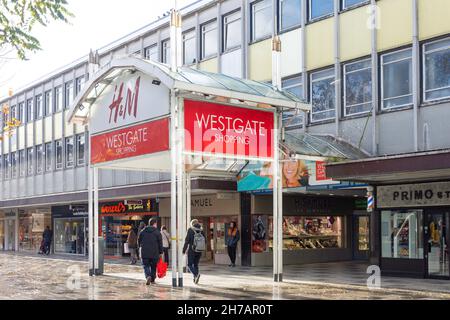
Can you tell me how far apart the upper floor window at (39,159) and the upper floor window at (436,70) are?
25.2 meters

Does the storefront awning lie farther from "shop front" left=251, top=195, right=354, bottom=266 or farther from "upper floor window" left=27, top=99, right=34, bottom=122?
"upper floor window" left=27, top=99, right=34, bottom=122

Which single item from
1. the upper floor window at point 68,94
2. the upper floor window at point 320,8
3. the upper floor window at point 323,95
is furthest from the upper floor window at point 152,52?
the upper floor window at point 323,95

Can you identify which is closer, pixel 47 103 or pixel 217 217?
pixel 217 217

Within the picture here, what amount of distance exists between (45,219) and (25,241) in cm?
336

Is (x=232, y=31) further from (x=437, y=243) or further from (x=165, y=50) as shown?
(x=437, y=243)

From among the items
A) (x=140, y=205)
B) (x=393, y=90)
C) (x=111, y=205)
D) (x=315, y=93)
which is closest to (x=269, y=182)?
(x=315, y=93)

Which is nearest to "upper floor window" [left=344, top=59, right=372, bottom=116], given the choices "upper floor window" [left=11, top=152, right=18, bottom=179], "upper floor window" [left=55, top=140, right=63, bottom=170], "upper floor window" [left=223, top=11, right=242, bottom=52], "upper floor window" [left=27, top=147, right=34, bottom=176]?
"upper floor window" [left=223, top=11, right=242, bottom=52]

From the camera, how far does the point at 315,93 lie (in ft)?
68.3

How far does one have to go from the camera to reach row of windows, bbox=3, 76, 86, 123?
113ft

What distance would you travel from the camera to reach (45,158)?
121 feet

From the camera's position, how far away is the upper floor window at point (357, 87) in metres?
18.9

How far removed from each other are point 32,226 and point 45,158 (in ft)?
18.4

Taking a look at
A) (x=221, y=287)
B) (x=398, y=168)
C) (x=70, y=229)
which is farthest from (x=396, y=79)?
(x=70, y=229)

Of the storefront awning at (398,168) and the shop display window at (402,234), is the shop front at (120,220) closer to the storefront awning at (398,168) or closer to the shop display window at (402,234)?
the shop display window at (402,234)
